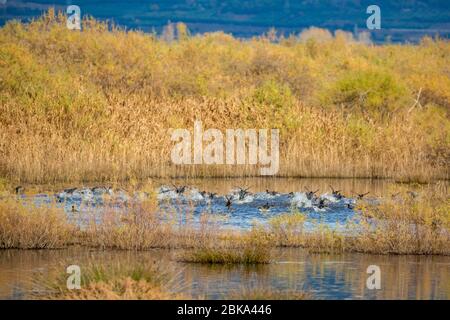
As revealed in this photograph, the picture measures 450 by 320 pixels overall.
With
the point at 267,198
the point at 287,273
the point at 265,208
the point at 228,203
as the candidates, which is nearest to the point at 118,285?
the point at 287,273

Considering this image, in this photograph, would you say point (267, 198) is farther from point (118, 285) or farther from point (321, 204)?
point (118, 285)

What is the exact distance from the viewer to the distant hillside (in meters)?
104

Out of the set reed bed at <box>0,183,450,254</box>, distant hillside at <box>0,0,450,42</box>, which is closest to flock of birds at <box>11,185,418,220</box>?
reed bed at <box>0,183,450,254</box>

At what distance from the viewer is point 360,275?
13188 mm

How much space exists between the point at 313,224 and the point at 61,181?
7.73 meters

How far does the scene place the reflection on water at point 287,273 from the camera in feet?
40.0

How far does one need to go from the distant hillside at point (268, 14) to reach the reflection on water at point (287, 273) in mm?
84517

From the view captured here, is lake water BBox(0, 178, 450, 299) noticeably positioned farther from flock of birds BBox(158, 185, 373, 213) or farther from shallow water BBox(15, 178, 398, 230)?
flock of birds BBox(158, 185, 373, 213)

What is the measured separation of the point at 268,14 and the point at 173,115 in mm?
93039

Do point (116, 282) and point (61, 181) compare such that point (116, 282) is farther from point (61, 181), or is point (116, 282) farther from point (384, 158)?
point (384, 158)

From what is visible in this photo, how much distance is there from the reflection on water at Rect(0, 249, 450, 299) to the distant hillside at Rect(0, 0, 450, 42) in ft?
277

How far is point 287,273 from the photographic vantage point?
1323 centimetres

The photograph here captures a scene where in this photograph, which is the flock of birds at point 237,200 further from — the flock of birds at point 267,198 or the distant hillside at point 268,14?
the distant hillside at point 268,14

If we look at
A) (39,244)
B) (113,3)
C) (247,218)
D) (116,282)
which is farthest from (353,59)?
(113,3)
